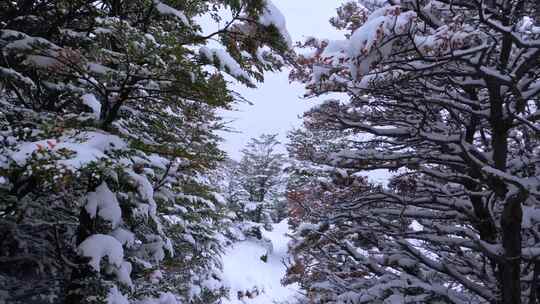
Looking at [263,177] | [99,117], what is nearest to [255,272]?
[263,177]

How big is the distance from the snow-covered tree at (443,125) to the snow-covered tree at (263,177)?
26.1m

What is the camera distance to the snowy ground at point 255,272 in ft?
75.3

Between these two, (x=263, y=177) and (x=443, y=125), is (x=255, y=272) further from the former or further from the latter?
(x=443, y=125)

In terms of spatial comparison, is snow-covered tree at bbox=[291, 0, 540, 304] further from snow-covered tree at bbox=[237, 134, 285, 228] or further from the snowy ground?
snow-covered tree at bbox=[237, 134, 285, 228]

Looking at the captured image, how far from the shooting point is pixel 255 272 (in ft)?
85.5

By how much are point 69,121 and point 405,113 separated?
14.0 feet

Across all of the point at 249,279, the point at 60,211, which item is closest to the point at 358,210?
the point at 60,211

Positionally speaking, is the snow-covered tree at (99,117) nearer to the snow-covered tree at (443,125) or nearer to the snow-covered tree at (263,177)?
the snow-covered tree at (443,125)

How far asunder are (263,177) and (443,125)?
27.4 meters

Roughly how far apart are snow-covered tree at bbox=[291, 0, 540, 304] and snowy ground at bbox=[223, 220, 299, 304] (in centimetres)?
1720

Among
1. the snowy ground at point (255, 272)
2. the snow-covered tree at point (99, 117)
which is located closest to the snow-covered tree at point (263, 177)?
the snowy ground at point (255, 272)

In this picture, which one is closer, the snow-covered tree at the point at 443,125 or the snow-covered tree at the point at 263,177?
the snow-covered tree at the point at 443,125

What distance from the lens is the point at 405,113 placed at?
497 cm

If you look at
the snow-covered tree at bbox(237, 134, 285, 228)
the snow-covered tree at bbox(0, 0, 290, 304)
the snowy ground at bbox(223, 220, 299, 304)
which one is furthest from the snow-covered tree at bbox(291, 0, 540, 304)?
the snow-covered tree at bbox(237, 134, 285, 228)
